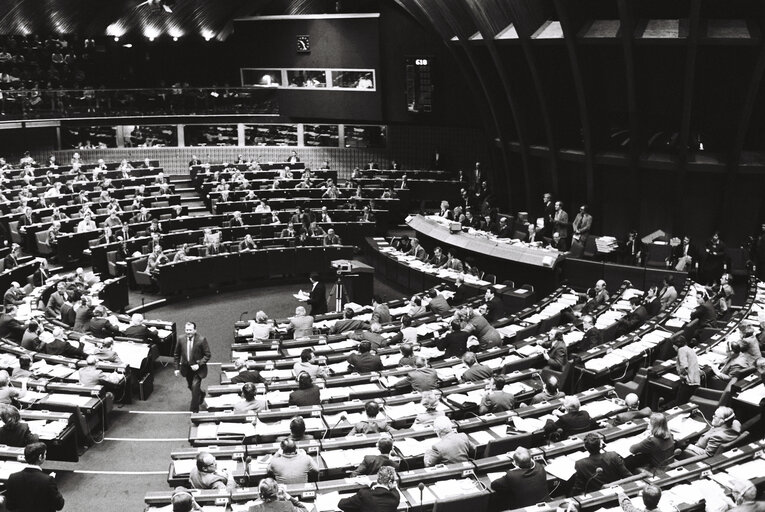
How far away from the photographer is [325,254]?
24.3 m

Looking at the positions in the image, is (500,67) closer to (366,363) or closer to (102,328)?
(366,363)

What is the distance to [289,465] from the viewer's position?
360 inches

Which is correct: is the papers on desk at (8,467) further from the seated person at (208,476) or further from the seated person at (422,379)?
the seated person at (422,379)

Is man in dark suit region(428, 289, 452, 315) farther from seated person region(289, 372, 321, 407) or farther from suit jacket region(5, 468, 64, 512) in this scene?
suit jacket region(5, 468, 64, 512)

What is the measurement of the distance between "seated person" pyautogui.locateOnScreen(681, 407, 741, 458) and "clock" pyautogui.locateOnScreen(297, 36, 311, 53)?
2836 centimetres

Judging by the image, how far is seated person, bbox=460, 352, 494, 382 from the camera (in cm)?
1265

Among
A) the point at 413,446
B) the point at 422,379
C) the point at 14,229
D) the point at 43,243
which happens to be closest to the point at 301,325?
the point at 422,379

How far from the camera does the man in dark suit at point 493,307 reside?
17.5m

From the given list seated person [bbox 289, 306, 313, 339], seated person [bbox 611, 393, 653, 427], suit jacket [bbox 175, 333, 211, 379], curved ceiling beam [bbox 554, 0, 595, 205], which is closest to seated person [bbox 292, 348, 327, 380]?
suit jacket [bbox 175, 333, 211, 379]

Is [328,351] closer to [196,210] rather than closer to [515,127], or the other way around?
[515,127]

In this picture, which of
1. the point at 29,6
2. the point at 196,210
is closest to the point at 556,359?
the point at 196,210

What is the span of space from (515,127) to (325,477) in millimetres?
19632

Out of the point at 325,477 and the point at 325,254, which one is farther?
the point at 325,254

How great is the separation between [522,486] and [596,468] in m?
1.09
